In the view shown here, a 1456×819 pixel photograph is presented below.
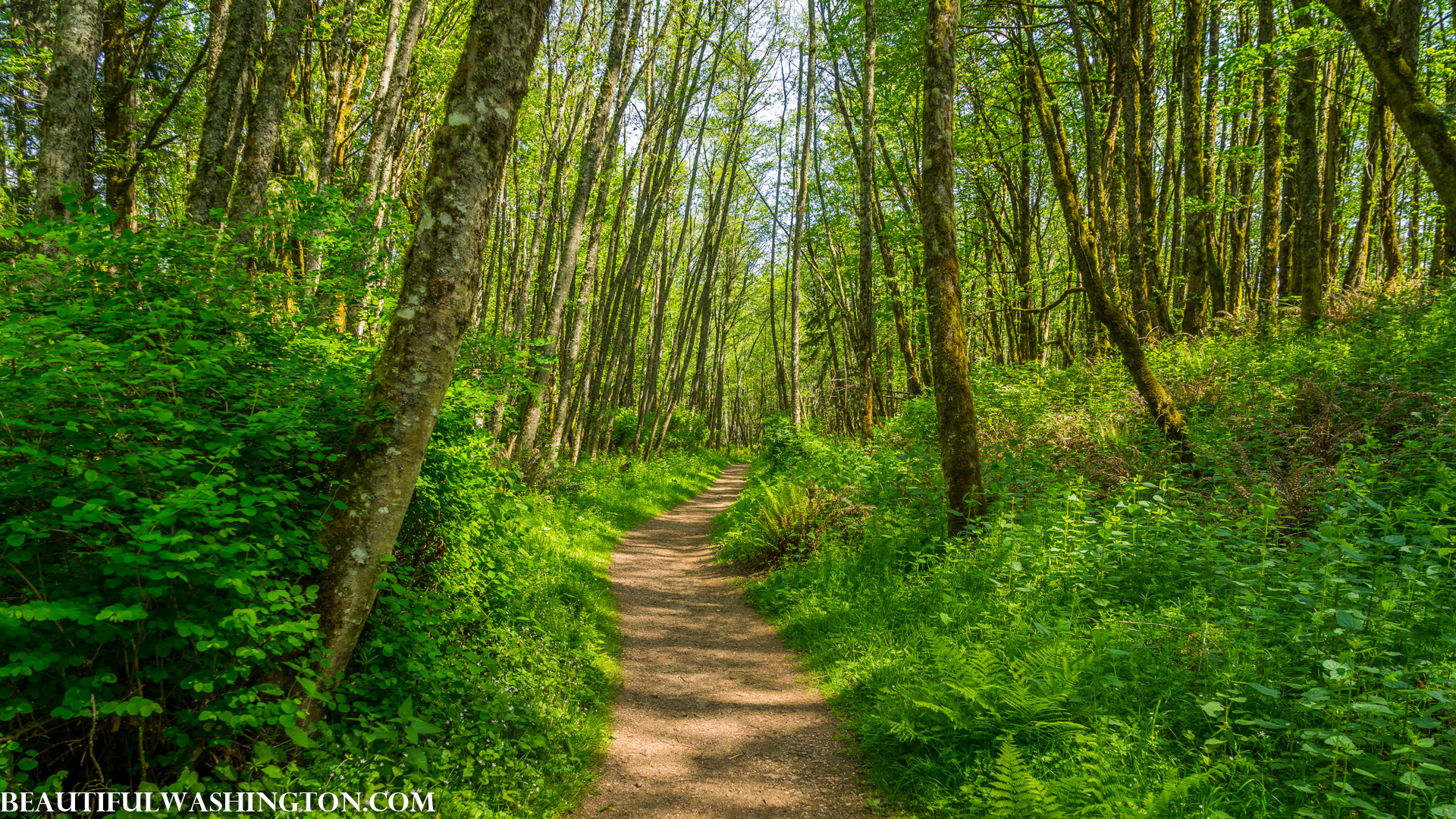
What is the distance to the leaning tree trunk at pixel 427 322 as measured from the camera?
304cm

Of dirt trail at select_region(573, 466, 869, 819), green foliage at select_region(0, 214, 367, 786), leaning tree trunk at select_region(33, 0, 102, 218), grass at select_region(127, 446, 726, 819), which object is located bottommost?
dirt trail at select_region(573, 466, 869, 819)

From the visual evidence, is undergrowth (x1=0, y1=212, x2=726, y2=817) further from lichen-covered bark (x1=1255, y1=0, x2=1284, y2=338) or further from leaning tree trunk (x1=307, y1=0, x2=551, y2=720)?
lichen-covered bark (x1=1255, y1=0, x2=1284, y2=338)

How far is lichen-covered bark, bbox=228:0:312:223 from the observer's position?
567 cm

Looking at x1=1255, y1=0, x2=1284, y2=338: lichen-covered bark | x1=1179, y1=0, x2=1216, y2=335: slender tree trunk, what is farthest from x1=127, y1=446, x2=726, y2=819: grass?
x1=1255, y1=0, x2=1284, y2=338: lichen-covered bark

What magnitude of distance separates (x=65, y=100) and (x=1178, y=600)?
884 centimetres

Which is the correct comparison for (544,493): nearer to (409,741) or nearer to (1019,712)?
(409,741)

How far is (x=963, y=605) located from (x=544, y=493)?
295 inches

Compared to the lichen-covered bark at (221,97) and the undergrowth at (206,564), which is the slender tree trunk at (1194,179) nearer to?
the undergrowth at (206,564)

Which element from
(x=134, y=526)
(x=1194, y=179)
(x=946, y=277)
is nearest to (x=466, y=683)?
(x=134, y=526)

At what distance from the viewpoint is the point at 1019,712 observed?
131 inches

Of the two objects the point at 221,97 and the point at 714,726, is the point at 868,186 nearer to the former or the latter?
the point at 221,97

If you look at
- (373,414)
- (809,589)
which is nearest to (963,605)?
(809,589)

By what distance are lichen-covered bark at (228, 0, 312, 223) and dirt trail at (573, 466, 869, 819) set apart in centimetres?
550

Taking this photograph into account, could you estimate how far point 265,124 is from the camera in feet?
18.9
